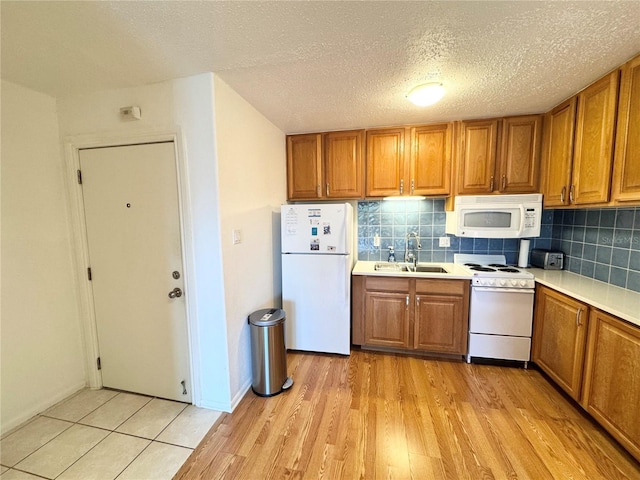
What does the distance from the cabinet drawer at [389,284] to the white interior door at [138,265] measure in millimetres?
1734

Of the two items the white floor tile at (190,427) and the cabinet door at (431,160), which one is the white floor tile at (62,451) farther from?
the cabinet door at (431,160)

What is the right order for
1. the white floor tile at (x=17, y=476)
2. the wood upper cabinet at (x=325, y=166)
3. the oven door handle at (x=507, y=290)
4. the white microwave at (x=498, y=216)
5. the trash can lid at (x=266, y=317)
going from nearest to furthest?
the white floor tile at (x=17, y=476) → the trash can lid at (x=266, y=317) → the oven door handle at (x=507, y=290) → the white microwave at (x=498, y=216) → the wood upper cabinet at (x=325, y=166)

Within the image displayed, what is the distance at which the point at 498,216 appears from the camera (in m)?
2.57

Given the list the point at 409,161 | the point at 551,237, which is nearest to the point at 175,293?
the point at 409,161

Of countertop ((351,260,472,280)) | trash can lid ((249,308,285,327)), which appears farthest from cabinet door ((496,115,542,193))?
trash can lid ((249,308,285,327))

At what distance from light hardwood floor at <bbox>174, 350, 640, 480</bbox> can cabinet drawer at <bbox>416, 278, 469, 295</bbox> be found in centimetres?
74

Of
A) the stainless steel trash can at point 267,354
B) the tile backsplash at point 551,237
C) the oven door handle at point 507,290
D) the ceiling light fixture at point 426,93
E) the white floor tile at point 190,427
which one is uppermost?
the ceiling light fixture at point 426,93

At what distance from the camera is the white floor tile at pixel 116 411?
73.0 inches

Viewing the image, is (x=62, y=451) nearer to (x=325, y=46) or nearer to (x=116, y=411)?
(x=116, y=411)

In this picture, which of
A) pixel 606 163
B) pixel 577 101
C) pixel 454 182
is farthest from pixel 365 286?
pixel 577 101

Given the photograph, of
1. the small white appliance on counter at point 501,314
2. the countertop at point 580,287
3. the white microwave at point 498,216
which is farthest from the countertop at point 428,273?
the white microwave at point 498,216

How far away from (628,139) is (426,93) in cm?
126

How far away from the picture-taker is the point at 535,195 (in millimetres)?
2500

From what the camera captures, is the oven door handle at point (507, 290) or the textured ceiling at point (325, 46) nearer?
the textured ceiling at point (325, 46)
